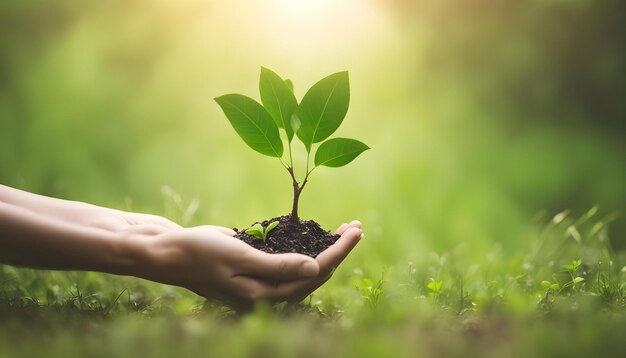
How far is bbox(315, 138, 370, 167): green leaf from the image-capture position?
4.77ft

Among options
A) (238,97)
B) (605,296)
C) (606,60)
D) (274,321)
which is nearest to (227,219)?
(238,97)

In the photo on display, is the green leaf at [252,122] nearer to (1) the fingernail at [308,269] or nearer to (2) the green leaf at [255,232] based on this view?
(2) the green leaf at [255,232]

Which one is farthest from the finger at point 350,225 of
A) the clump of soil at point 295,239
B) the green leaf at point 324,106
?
the green leaf at point 324,106

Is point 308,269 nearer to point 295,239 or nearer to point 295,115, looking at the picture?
point 295,239

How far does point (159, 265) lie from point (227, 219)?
52.5 inches

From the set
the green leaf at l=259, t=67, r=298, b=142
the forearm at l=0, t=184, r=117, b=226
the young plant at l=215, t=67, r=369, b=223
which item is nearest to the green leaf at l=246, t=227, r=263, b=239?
the young plant at l=215, t=67, r=369, b=223

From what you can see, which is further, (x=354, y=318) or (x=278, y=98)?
(x=278, y=98)

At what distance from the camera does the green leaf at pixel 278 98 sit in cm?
146

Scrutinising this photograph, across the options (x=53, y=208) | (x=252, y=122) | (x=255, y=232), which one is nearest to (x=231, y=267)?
(x=255, y=232)

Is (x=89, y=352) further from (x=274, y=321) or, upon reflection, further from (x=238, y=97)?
(x=238, y=97)

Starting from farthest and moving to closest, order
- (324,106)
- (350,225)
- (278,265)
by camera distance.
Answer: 1. (350,225)
2. (324,106)
3. (278,265)

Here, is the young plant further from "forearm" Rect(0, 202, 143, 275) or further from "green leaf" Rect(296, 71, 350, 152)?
"forearm" Rect(0, 202, 143, 275)

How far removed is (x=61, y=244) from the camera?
1294 millimetres

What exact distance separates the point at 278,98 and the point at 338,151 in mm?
213
